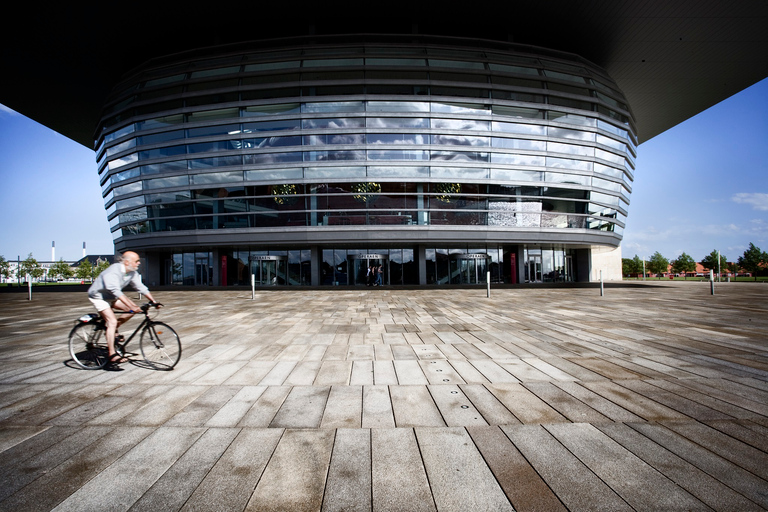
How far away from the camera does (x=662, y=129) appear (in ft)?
136

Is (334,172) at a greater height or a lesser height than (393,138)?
lesser

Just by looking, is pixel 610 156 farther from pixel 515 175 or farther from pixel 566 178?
pixel 515 175

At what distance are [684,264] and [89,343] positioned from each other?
93012mm

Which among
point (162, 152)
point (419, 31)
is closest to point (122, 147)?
point (162, 152)

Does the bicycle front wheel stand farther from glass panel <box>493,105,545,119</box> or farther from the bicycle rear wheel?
glass panel <box>493,105,545,119</box>

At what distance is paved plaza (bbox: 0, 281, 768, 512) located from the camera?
2.18 metres

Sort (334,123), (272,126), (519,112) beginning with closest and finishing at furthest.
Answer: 1. (334,123)
2. (272,126)
3. (519,112)

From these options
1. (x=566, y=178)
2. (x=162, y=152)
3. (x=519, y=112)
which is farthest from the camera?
(x=162, y=152)

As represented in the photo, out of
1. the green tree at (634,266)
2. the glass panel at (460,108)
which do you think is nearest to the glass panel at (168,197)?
the glass panel at (460,108)

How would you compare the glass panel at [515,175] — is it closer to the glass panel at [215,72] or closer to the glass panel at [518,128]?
the glass panel at [518,128]

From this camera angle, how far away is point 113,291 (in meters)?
5.14

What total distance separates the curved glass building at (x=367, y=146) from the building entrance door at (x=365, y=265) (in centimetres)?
29

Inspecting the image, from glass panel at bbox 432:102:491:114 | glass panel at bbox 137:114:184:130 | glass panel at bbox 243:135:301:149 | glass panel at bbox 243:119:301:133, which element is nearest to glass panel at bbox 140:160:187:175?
glass panel at bbox 137:114:184:130

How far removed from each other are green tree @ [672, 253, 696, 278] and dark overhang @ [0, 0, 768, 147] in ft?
159
